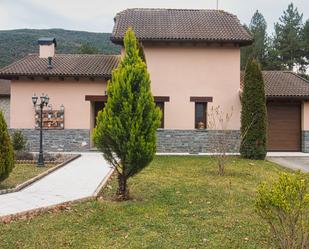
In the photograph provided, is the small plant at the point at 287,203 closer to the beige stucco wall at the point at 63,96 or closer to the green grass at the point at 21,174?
the green grass at the point at 21,174

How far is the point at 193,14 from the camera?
21672mm

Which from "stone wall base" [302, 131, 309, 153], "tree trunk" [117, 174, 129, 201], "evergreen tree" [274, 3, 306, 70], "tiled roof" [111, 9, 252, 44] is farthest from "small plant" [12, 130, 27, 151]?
"evergreen tree" [274, 3, 306, 70]

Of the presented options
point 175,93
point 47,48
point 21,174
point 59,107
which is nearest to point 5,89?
point 47,48

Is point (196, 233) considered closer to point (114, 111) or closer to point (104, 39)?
point (114, 111)

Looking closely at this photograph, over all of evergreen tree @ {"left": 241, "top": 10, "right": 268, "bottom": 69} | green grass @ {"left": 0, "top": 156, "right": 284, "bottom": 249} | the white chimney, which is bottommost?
green grass @ {"left": 0, "top": 156, "right": 284, "bottom": 249}

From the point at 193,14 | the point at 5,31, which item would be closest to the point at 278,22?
the point at 193,14

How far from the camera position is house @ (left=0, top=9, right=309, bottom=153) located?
60.4ft

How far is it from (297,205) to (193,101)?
14.7 metres

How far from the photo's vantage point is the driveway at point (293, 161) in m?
13.6

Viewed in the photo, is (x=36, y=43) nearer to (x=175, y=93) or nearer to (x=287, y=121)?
(x=175, y=93)

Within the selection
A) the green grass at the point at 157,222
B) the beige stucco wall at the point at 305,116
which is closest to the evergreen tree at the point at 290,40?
the beige stucco wall at the point at 305,116

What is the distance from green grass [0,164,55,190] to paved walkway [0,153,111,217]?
0.48m

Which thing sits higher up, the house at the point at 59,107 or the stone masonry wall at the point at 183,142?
the house at the point at 59,107

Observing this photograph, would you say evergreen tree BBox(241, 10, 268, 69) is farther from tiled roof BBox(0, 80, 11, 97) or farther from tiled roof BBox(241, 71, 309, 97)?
tiled roof BBox(0, 80, 11, 97)
